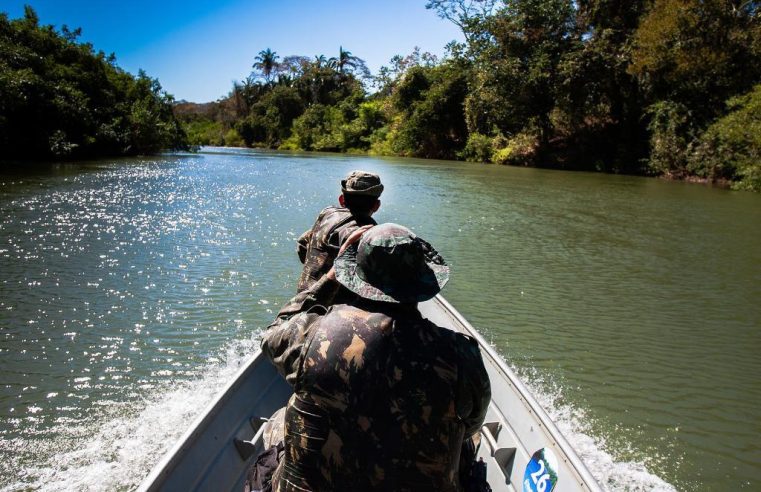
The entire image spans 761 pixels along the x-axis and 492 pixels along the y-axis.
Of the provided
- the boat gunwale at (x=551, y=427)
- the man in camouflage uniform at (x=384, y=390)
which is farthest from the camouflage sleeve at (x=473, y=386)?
the boat gunwale at (x=551, y=427)

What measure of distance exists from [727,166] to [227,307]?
22135 millimetres

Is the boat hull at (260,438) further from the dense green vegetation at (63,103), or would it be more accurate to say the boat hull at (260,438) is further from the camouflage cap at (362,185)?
the dense green vegetation at (63,103)

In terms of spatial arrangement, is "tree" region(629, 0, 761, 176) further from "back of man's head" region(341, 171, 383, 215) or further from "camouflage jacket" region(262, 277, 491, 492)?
"camouflage jacket" region(262, 277, 491, 492)

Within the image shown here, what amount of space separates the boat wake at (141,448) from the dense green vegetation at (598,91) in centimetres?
1969

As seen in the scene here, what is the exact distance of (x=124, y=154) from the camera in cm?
2900

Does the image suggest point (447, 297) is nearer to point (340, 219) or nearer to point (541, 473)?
point (340, 219)

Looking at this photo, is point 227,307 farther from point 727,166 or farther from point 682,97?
point 682,97

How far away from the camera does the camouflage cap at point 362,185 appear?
128 inches

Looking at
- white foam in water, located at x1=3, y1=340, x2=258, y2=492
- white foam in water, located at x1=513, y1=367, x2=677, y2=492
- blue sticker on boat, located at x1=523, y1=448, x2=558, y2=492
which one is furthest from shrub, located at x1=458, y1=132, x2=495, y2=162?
blue sticker on boat, located at x1=523, y1=448, x2=558, y2=492

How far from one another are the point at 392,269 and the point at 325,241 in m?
1.60

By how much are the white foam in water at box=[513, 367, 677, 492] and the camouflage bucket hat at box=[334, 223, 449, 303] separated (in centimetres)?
200

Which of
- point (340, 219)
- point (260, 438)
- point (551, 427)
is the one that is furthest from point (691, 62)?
point (260, 438)

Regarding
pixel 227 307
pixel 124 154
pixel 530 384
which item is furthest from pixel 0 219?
pixel 124 154

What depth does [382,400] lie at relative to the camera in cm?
156
